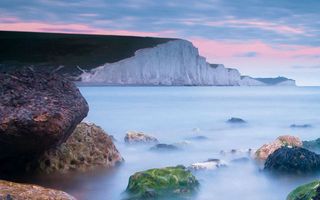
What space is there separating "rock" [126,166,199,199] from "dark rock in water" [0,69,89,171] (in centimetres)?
132

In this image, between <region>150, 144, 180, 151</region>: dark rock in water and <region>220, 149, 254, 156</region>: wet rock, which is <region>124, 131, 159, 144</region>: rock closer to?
<region>150, 144, 180, 151</region>: dark rock in water

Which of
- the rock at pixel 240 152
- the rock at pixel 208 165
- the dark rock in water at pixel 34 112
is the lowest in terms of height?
the rock at pixel 240 152

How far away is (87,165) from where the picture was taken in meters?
8.88

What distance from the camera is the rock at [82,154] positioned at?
28.0 feet

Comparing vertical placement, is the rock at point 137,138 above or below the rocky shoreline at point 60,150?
below

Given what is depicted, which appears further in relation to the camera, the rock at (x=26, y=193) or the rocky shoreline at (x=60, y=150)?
the rocky shoreline at (x=60, y=150)

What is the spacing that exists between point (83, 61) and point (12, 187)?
1858 inches

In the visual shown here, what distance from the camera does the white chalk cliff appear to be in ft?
229

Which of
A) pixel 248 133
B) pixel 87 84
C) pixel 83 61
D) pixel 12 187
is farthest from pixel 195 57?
pixel 12 187

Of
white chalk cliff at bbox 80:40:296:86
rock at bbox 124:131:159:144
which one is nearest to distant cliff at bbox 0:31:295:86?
white chalk cliff at bbox 80:40:296:86

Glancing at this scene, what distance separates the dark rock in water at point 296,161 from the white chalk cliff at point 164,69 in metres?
52.6

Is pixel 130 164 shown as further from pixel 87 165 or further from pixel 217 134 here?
pixel 217 134

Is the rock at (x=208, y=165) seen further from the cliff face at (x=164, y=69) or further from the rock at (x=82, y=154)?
the cliff face at (x=164, y=69)

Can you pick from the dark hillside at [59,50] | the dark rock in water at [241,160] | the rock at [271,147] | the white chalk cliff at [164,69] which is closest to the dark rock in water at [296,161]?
the rock at [271,147]
